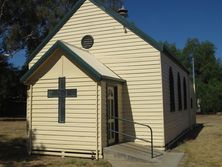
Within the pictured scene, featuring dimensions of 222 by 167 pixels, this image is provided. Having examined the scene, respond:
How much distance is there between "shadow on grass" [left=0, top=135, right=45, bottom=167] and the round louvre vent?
17.7 ft

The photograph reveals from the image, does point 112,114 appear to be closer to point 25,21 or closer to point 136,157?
point 136,157

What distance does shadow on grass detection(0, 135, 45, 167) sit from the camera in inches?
474

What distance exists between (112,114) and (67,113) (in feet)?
6.42

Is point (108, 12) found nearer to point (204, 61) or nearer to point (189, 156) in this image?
point (189, 156)

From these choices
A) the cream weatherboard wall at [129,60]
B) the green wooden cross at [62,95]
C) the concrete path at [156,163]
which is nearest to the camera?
the concrete path at [156,163]

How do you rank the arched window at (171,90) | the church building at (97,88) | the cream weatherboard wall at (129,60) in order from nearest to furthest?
the church building at (97,88) < the cream weatherboard wall at (129,60) < the arched window at (171,90)

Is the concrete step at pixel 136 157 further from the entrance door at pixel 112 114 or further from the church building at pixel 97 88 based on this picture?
the entrance door at pixel 112 114

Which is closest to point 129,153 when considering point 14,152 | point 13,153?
point 13,153

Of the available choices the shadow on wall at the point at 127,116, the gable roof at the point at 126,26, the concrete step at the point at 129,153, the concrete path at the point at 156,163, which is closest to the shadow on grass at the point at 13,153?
the concrete step at the point at 129,153

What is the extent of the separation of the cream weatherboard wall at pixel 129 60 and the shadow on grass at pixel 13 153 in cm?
444

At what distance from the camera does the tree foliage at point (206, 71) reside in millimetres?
55250

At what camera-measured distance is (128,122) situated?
49.4ft

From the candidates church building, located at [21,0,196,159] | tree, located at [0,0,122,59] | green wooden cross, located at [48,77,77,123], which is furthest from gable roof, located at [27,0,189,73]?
tree, located at [0,0,122,59]

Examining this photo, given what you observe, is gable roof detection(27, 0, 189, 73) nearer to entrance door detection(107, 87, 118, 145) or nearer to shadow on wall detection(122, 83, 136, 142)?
shadow on wall detection(122, 83, 136, 142)
